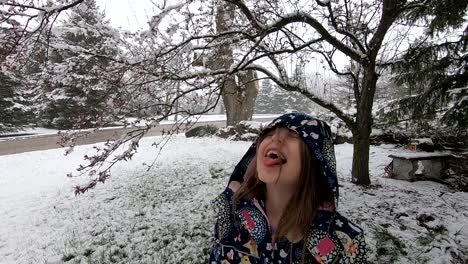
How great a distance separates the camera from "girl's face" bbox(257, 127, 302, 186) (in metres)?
1.27

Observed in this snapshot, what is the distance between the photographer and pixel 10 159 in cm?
1159

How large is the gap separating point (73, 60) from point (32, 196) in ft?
16.5

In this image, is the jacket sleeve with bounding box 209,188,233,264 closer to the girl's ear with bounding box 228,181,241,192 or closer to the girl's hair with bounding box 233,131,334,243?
the girl's ear with bounding box 228,181,241,192

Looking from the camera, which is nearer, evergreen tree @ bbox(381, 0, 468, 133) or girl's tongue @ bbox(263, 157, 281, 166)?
girl's tongue @ bbox(263, 157, 281, 166)

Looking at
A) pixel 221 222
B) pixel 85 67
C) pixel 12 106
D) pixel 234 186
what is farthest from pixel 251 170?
pixel 12 106

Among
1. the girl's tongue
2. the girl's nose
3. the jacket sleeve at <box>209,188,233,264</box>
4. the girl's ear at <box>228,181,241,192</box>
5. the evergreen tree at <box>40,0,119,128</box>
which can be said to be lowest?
the jacket sleeve at <box>209,188,233,264</box>

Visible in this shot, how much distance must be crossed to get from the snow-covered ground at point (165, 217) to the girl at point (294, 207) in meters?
3.04

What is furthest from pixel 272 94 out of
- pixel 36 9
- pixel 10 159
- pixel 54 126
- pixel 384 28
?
pixel 36 9

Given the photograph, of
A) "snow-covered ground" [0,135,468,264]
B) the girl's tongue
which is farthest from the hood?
"snow-covered ground" [0,135,468,264]

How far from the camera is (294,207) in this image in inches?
52.4

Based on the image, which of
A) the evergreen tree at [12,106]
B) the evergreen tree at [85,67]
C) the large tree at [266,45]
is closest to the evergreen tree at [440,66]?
the large tree at [266,45]

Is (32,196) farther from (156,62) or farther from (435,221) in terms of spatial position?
(435,221)

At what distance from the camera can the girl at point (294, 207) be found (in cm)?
129

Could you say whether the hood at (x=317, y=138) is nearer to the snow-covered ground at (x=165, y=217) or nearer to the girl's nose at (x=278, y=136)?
the girl's nose at (x=278, y=136)
